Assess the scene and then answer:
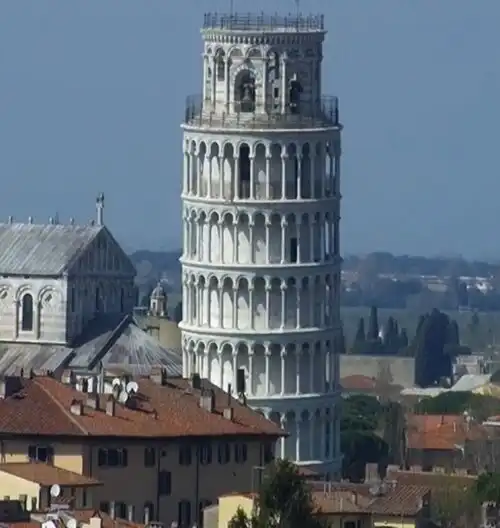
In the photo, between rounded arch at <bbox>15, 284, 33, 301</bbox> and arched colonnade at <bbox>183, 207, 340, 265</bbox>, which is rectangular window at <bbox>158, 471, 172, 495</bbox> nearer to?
arched colonnade at <bbox>183, 207, 340, 265</bbox>

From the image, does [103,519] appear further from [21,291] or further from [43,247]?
[43,247]

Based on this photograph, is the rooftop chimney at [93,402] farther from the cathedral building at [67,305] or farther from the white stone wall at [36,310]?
the white stone wall at [36,310]

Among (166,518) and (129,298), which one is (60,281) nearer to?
(129,298)

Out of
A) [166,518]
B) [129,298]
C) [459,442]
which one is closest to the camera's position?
[166,518]

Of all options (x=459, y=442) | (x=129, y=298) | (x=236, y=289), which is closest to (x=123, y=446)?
(x=236, y=289)

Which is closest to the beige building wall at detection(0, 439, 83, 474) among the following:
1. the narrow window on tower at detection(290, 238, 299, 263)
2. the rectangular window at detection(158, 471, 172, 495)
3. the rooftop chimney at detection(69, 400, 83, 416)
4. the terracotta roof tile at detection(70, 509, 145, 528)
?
the rooftop chimney at detection(69, 400, 83, 416)

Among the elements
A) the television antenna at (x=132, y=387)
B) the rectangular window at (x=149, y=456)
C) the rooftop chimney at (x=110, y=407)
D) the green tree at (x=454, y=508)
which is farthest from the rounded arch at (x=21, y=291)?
the rectangular window at (x=149, y=456)
